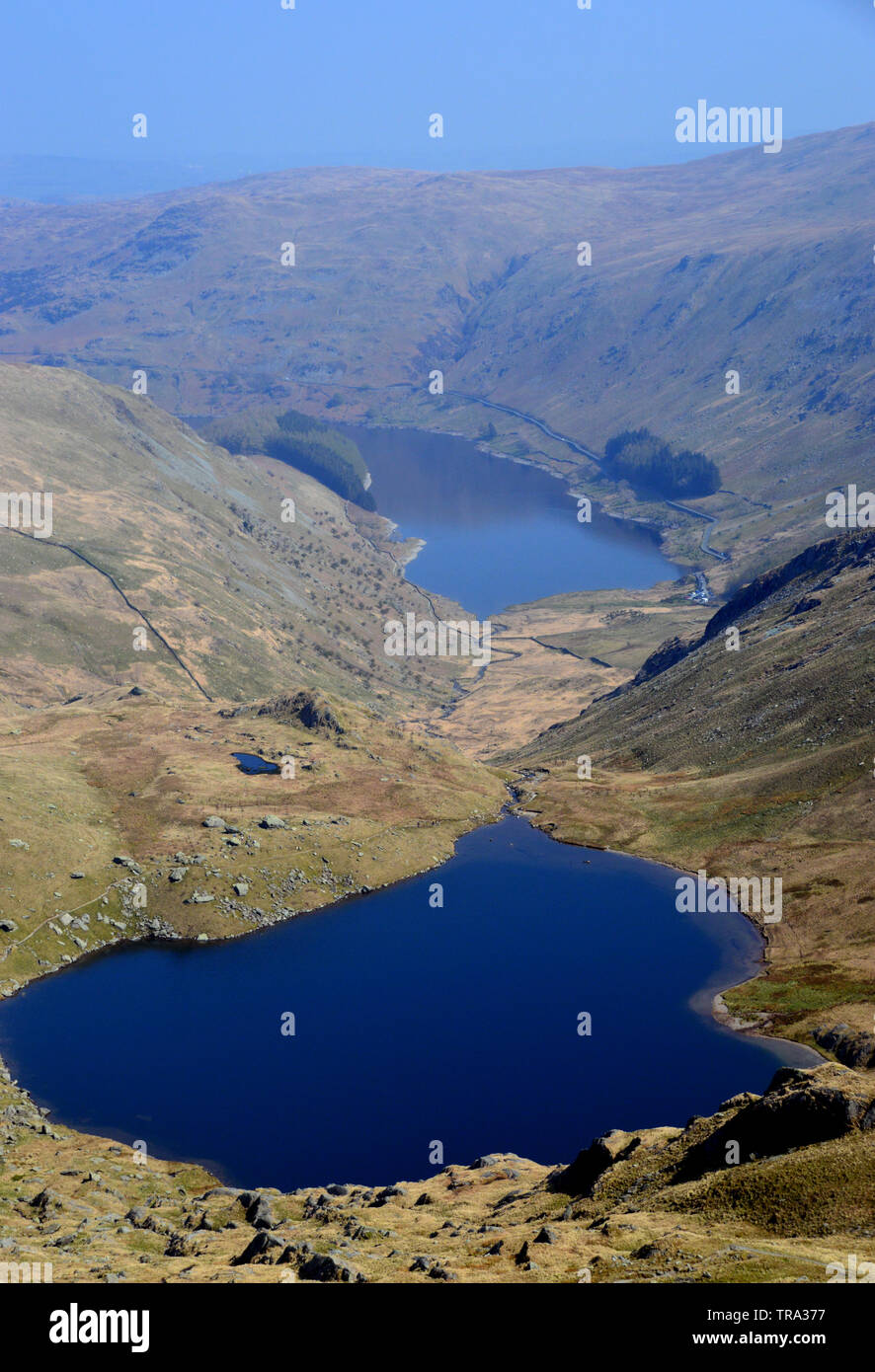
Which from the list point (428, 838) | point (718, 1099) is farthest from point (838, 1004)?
point (428, 838)

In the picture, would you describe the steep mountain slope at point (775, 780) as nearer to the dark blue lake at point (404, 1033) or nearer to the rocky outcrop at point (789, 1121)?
the dark blue lake at point (404, 1033)

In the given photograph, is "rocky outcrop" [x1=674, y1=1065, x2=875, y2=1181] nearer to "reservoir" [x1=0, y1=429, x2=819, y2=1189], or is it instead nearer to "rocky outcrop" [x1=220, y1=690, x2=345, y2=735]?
"reservoir" [x1=0, y1=429, x2=819, y2=1189]

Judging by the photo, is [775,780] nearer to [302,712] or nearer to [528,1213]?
[302,712]
